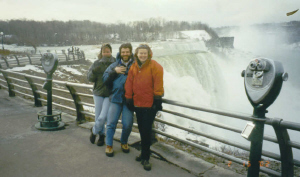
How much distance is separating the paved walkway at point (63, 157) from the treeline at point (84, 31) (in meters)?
76.6

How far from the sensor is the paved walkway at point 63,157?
338 centimetres

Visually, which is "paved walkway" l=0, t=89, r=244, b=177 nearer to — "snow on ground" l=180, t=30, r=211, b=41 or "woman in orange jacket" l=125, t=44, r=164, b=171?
"woman in orange jacket" l=125, t=44, r=164, b=171

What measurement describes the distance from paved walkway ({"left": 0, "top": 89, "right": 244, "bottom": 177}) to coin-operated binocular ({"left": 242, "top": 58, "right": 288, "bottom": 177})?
1.06m

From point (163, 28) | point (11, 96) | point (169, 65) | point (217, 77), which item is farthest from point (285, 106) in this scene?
point (11, 96)

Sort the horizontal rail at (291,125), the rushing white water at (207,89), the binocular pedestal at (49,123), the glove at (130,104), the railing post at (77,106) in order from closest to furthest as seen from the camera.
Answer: the horizontal rail at (291,125)
the glove at (130,104)
the binocular pedestal at (49,123)
the railing post at (77,106)
the rushing white water at (207,89)

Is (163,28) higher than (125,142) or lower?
higher

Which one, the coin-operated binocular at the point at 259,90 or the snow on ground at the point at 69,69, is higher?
the coin-operated binocular at the point at 259,90

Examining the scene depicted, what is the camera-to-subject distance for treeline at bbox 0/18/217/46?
8244 centimetres

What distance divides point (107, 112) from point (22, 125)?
269cm

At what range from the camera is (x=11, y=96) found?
366 inches

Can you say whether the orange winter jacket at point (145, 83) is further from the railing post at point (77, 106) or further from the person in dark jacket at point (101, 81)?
the railing post at point (77, 106)

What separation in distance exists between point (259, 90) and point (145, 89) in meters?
1.51

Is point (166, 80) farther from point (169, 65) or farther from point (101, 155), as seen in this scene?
point (101, 155)

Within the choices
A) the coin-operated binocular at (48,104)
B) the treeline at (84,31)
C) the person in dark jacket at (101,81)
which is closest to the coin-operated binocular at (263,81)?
the person in dark jacket at (101,81)
